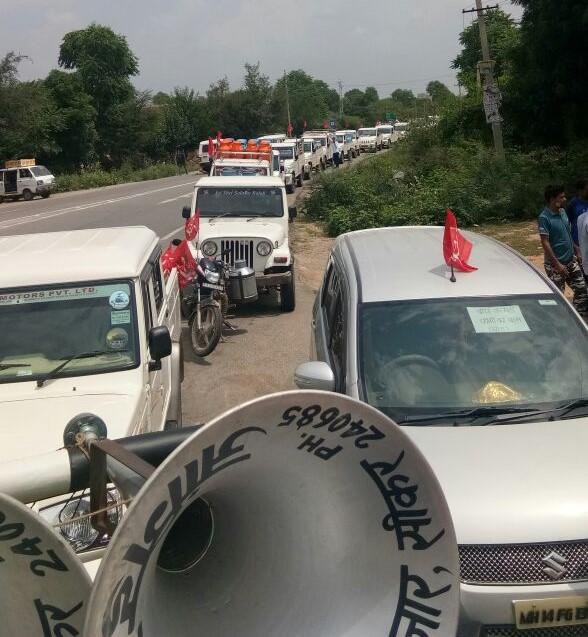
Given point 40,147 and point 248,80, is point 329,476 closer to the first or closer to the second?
point 40,147

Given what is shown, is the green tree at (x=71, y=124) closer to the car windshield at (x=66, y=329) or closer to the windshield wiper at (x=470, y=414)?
the car windshield at (x=66, y=329)

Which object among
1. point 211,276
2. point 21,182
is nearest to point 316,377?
point 211,276

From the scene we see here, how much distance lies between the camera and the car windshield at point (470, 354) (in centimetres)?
414

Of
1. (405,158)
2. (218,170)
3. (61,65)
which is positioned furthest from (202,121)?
(218,170)

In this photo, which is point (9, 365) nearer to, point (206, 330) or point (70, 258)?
point (70, 258)

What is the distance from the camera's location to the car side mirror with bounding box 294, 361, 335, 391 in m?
4.18

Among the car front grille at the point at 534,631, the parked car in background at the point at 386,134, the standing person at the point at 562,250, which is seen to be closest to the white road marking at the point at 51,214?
the standing person at the point at 562,250

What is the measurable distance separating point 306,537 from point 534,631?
5.69ft

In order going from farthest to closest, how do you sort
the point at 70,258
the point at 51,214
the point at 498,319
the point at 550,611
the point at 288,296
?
the point at 51,214 → the point at 288,296 → the point at 70,258 → the point at 498,319 → the point at 550,611

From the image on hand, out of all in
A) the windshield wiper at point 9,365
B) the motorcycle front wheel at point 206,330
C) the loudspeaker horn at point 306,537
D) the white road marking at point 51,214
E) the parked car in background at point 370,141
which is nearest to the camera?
the loudspeaker horn at point 306,537

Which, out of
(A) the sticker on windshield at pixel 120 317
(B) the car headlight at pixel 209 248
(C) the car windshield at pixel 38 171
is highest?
(C) the car windshield at pixel 38 171

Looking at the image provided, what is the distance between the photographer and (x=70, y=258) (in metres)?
5.31

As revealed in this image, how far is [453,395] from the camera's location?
13.6ft

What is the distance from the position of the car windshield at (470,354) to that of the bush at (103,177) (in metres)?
46.3
